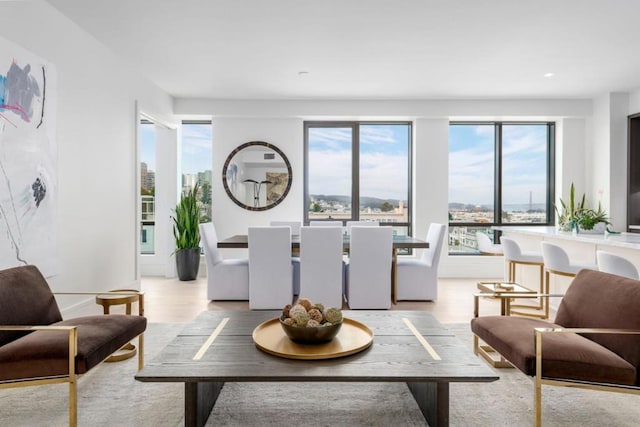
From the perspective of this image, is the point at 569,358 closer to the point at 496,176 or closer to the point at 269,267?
the point at 269,267

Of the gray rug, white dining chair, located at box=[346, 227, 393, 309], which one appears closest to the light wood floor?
white dining chair, located at box=[346, 227, 393, 309]

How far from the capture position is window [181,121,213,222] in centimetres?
607

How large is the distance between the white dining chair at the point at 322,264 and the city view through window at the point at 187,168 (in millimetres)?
2811

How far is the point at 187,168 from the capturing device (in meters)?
6.07

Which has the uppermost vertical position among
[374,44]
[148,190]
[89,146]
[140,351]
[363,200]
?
[374,44]

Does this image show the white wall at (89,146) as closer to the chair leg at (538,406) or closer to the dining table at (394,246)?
the dining table at (394,246)

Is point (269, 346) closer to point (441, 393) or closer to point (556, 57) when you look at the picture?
point (441, 393)

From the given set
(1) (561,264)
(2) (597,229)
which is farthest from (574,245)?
(2) (597,229)

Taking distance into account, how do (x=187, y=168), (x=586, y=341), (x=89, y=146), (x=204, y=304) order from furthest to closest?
(x=187, y=168) < (x=204, y=304) < (x=89, y=146) < (x=586, y=341)

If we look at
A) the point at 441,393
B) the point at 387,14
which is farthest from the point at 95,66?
the point at 441,393

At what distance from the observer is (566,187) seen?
18.9 ft

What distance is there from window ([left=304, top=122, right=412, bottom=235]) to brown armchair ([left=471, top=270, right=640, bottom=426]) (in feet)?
12.9

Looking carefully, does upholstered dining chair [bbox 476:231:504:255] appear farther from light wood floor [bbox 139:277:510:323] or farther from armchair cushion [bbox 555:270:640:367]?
armchair cushion [bbox 555:270:640:367]

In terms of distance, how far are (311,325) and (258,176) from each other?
172 inches
